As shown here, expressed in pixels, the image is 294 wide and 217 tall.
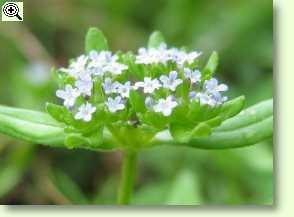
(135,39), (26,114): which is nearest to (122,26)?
(135,39)

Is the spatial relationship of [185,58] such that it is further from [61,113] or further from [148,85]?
[61,113]

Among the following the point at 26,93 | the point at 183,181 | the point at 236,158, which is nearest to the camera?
the point at 183,181

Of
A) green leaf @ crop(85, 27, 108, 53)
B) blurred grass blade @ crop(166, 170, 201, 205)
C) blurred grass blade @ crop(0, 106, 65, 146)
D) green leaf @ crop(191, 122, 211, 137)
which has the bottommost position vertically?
blurred grass blade @ crop(166, 170, 201, 205)

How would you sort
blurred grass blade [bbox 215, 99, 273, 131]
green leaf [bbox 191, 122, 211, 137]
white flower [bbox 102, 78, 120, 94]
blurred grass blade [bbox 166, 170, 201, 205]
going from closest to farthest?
1. green leaf [bbox 191, 122, 211, 137]
2. white flower [bbox 102, 78, 120, 94]
3. blurred grass blade [bbox 215, 99, 273, 131]
4. blurred grass blade [bbox 166, 170, 201, 205]

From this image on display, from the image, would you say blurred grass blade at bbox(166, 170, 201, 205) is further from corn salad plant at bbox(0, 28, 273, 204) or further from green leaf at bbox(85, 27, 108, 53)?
green leaf at bbox(85, 27, 108, 53)

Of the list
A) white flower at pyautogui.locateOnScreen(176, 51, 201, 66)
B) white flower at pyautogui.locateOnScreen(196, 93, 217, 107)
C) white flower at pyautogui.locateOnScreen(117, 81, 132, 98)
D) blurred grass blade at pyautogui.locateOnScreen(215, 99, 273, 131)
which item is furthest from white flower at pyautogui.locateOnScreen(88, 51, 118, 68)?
blurred grass blade at pyautogui.locateOnScreen(215, 99, 273, 131)

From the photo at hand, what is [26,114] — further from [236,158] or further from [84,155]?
[236,158]

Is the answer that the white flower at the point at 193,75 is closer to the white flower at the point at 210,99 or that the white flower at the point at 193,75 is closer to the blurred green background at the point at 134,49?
the white flower at the point at 210,99
